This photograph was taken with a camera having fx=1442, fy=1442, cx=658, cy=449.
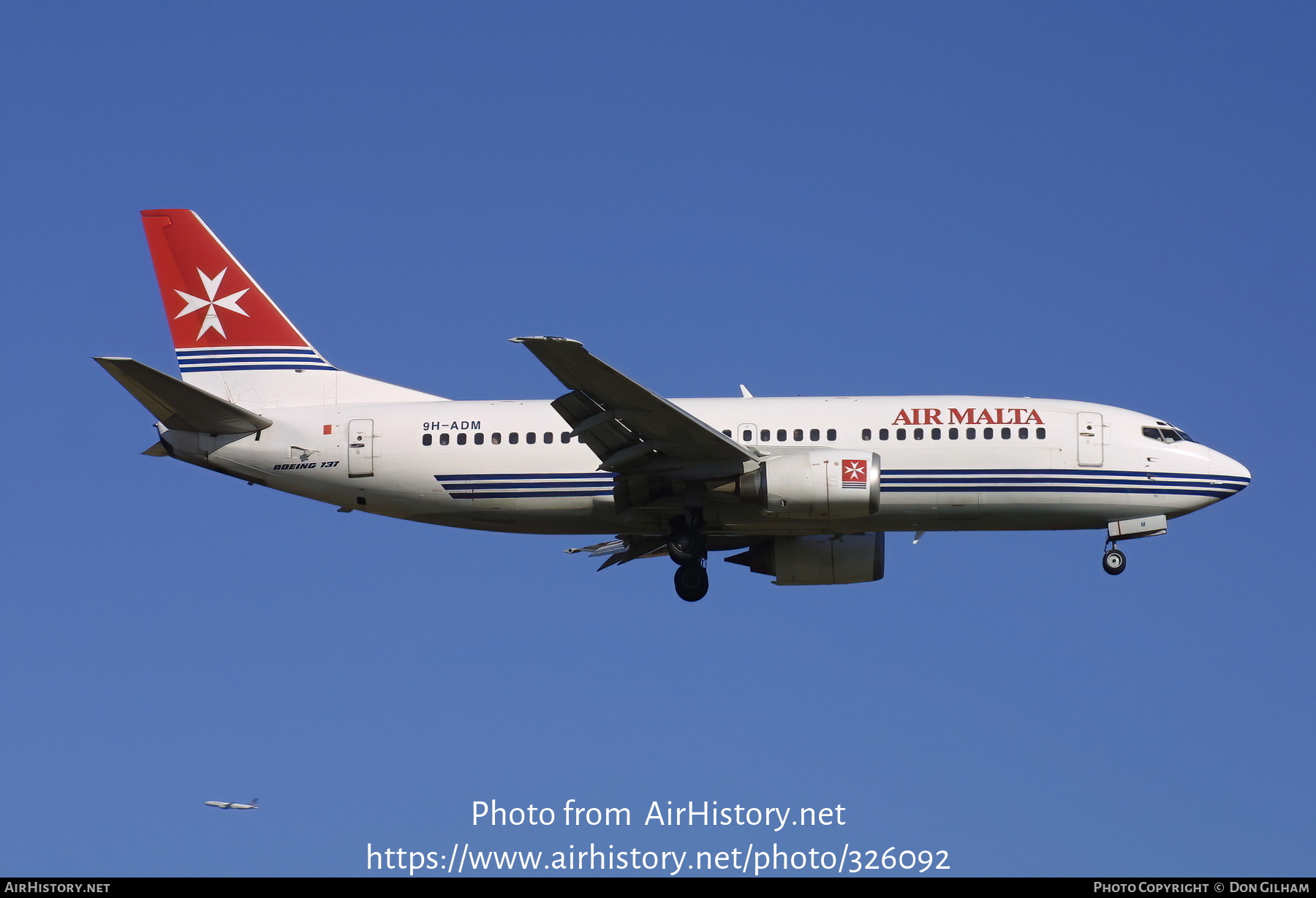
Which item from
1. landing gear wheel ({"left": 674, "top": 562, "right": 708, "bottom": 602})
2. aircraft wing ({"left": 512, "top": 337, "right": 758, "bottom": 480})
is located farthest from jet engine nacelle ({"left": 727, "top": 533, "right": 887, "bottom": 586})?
aircraft wing ({"left": 512, "top": 337, "right": 758, "bottom": 480})

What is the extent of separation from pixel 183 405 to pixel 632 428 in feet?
33.2

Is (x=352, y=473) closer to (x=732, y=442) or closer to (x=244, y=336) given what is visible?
(x=244, y=336)

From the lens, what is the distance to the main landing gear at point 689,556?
32.2m

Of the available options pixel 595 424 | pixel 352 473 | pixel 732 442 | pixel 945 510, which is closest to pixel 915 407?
pixel 945 510

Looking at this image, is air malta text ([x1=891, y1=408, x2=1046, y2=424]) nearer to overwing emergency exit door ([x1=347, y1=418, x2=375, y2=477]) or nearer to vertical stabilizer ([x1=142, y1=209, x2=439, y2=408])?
vertical stabilizer ([x1=142, y1=209, x2=439, y2=408])

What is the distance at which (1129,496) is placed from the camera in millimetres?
32062

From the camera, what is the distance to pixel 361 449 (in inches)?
1288

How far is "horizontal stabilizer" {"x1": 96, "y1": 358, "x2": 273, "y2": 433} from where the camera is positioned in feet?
99.7

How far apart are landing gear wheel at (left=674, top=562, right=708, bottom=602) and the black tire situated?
197 mm

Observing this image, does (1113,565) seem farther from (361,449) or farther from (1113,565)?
(361,449)

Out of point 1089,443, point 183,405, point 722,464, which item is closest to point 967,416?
point 1089,443

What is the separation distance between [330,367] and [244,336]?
2.24 meters

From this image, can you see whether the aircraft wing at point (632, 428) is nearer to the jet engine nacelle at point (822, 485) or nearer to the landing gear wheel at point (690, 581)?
the jet engine nacelle at point (822, 485)
